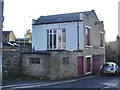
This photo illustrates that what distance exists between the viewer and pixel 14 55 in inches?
701

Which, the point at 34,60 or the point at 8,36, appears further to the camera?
the point at 8,36

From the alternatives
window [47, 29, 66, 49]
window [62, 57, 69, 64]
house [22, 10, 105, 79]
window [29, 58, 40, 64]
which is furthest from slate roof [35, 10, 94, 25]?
window [29, 58, 40, 64]

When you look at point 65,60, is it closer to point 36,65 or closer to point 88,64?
point 36,65

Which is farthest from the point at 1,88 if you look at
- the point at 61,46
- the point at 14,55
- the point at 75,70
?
the point at 61,46

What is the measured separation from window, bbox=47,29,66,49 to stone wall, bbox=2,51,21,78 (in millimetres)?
5700

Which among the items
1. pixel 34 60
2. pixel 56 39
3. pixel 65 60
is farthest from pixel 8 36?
pixel 65 60

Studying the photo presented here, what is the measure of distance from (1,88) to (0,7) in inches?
378

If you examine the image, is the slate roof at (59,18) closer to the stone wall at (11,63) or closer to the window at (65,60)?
the window at (65,60)

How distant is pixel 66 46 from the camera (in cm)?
2230

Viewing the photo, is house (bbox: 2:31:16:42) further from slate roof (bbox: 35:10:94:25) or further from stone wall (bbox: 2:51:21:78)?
stone wall (bbox: 2:51:21:78)

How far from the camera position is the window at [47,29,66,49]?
2264 centimetres

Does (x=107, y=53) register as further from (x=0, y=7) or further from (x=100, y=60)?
(x=0, y=7)

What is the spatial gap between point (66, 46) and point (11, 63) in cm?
761

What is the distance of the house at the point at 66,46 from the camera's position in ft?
57.2
